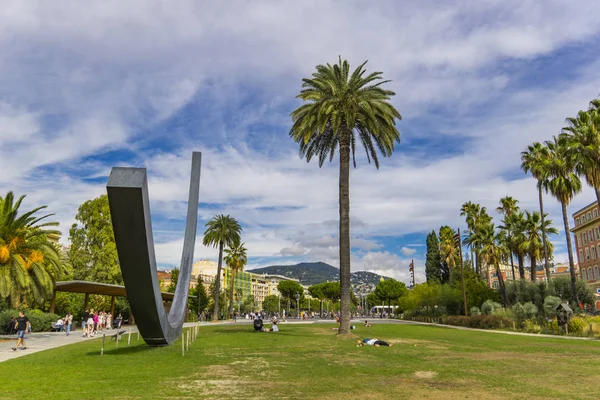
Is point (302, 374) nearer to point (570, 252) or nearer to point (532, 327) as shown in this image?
point (532, 327)

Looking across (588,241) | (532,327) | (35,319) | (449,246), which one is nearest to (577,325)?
(532,327)

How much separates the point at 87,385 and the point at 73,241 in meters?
40.4

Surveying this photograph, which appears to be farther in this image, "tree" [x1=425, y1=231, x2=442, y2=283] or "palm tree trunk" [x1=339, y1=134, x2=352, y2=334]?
"tree" [x1=425, y1=231, x2=442, y2=283]

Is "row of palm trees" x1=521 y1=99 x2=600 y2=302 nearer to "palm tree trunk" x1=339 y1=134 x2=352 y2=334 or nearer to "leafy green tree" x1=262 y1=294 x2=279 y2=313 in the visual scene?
"palm tree trunk" x1=339 y1=134 x2=352 y2=334

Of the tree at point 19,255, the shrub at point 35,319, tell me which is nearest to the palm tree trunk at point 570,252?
the tree at point 19,255

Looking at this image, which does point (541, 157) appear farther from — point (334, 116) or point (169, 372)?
point (169, 372)

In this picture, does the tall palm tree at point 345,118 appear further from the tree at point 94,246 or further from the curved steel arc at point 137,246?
the tree at point 94,246

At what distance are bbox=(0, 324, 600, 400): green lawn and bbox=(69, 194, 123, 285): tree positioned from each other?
94.4ft

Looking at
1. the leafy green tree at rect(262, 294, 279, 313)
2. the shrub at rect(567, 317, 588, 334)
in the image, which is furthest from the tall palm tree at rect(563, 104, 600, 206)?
the leafy green tree at rect(262, 294, 279, 313)

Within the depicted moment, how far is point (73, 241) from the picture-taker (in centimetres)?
4572

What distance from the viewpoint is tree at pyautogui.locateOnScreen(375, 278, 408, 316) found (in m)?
107

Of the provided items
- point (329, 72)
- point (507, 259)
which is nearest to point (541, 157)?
point (507, 259)

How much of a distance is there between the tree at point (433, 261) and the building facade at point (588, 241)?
75.0ft

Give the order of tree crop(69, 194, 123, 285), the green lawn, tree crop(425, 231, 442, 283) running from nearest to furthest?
the green lawn
tree crop(69, 194, 123, 285)
tree crop(425, 231, 442, 283)
